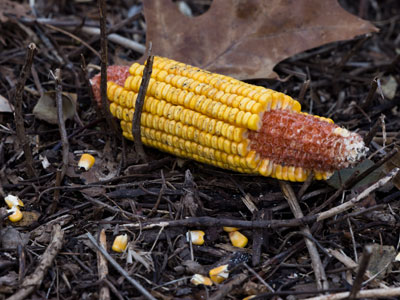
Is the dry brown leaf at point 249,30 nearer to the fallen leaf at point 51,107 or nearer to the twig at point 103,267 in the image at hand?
the fallen leaf at point 51,107

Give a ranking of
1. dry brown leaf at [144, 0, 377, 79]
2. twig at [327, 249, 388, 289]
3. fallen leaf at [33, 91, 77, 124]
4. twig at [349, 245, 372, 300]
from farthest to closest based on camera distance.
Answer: dry brown leaf at [144, 0, 377, 79]
fallen leaf at [33, 91, 77, 124]
twig at [327, 249, 388, 289]
twig at [349, 245, 372, 300]

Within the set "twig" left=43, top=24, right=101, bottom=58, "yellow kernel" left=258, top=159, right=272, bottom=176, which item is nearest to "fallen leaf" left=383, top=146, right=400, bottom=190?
"yellow kernel" left=258, top=159, right=272, bottom=176

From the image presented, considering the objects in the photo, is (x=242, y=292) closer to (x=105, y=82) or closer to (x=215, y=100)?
(x=215, y=100)

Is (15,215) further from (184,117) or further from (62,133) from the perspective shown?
(184,117)

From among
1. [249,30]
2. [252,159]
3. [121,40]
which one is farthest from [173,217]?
[121,40]

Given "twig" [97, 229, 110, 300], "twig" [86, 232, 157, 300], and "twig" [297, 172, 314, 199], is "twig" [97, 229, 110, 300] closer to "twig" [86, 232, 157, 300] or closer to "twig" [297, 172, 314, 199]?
"twig" [86, 232, 157, 300]

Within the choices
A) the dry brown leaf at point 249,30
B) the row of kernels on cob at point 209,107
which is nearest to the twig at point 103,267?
the row of kernels on cob at point 209,107
